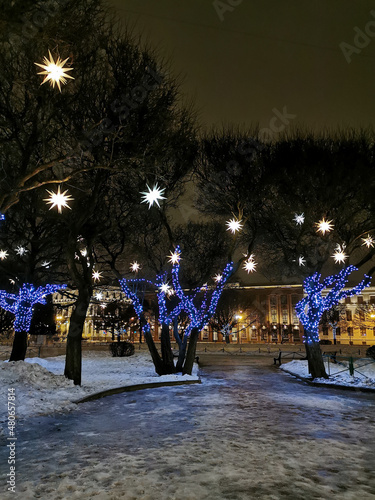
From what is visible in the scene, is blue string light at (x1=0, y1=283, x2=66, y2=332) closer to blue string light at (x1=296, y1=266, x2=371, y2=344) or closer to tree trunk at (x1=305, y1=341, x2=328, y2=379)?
blue string light at (x1=296, y1=266, x2=371, y2=344)

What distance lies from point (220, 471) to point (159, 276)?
1449 cm

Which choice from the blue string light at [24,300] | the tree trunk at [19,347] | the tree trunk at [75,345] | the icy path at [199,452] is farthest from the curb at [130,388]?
the tree trunk at [19,347]

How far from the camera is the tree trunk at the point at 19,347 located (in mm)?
20453

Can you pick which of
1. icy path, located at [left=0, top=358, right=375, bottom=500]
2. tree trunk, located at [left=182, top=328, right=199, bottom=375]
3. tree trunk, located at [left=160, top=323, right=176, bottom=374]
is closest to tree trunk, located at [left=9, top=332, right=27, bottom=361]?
tree trunk, located at [left=160, top=323, right=176, bottom=374]

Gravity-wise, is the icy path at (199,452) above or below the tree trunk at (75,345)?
below

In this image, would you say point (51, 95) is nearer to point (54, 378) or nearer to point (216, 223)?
point (54, 378)

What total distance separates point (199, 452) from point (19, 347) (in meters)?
16.4

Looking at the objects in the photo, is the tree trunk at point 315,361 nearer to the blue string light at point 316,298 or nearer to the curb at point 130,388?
the blue string light at point 316,298

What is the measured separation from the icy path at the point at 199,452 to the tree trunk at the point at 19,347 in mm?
9977

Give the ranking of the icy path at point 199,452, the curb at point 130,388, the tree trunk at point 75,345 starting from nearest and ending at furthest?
the icy path at point 199,452, the curb at point 130,388, the tree trunk at point 75,345

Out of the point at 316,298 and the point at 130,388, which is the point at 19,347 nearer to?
the point at 130,388

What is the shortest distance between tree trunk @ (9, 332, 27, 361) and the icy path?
998 centimetres

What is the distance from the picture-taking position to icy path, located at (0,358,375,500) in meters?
5.29

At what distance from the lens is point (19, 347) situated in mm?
20562
